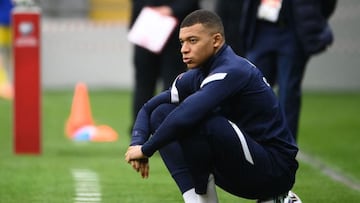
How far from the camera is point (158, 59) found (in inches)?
476

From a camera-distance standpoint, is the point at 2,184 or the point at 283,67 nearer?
the point at 2,184

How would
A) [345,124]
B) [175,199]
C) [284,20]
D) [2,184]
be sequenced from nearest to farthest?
[175,199], [2,184], [284,20], [345,124]

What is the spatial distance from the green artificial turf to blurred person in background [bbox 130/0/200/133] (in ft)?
2.23

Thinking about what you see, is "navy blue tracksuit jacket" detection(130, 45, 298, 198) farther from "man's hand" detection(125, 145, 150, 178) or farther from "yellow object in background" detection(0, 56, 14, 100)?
"yellow object in background" detection(0, 56, 14, 100)

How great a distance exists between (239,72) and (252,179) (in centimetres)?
62

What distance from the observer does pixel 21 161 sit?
1104 cm

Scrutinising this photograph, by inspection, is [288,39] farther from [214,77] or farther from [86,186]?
[214,77]

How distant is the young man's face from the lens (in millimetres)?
7012

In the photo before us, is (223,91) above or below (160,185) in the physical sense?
above

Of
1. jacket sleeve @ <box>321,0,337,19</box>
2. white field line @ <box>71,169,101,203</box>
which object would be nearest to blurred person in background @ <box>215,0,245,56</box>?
jacket sleeve @ <box>321,0,337,19</box>

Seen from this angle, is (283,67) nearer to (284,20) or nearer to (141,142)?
(284,20)

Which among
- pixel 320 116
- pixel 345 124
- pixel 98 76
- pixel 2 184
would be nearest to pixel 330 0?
pixel 2 184

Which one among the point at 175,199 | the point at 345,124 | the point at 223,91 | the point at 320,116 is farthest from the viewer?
the point at 320,116

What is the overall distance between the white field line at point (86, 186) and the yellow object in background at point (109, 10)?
529 inches
